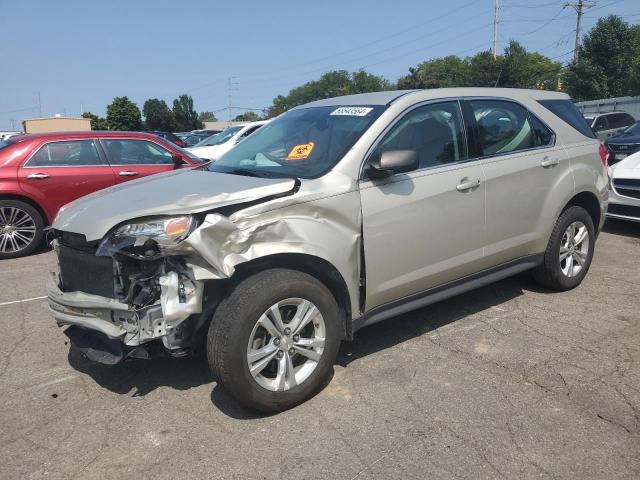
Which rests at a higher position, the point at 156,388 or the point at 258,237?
the point at 258,237

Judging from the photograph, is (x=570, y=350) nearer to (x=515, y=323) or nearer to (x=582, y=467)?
(x=515, y=323)

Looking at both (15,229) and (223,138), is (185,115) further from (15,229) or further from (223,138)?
(15,229)

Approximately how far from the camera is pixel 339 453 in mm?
2818

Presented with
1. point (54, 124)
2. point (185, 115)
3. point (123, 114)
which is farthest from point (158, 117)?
point (54, 124)

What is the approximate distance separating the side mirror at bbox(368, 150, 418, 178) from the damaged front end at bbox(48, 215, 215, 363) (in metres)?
1.20

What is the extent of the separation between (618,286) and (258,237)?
4.01 metres

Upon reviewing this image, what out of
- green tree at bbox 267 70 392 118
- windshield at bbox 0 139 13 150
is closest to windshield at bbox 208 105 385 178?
windshield at bbox 0 139 13 150

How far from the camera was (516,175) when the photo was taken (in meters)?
4.39

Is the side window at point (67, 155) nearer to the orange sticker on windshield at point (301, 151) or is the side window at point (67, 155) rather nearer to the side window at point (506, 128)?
the orange sticker on windshield at point (301, 151)

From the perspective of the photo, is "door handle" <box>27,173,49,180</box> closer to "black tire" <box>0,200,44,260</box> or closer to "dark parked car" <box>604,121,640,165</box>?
"black tire" <box>0,200,44,260</box>

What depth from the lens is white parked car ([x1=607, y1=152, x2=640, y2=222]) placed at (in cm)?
718

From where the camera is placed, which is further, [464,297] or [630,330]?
[464,297]

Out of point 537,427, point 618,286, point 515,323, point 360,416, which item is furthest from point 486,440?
point 618,286

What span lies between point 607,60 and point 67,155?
37.6 metres
